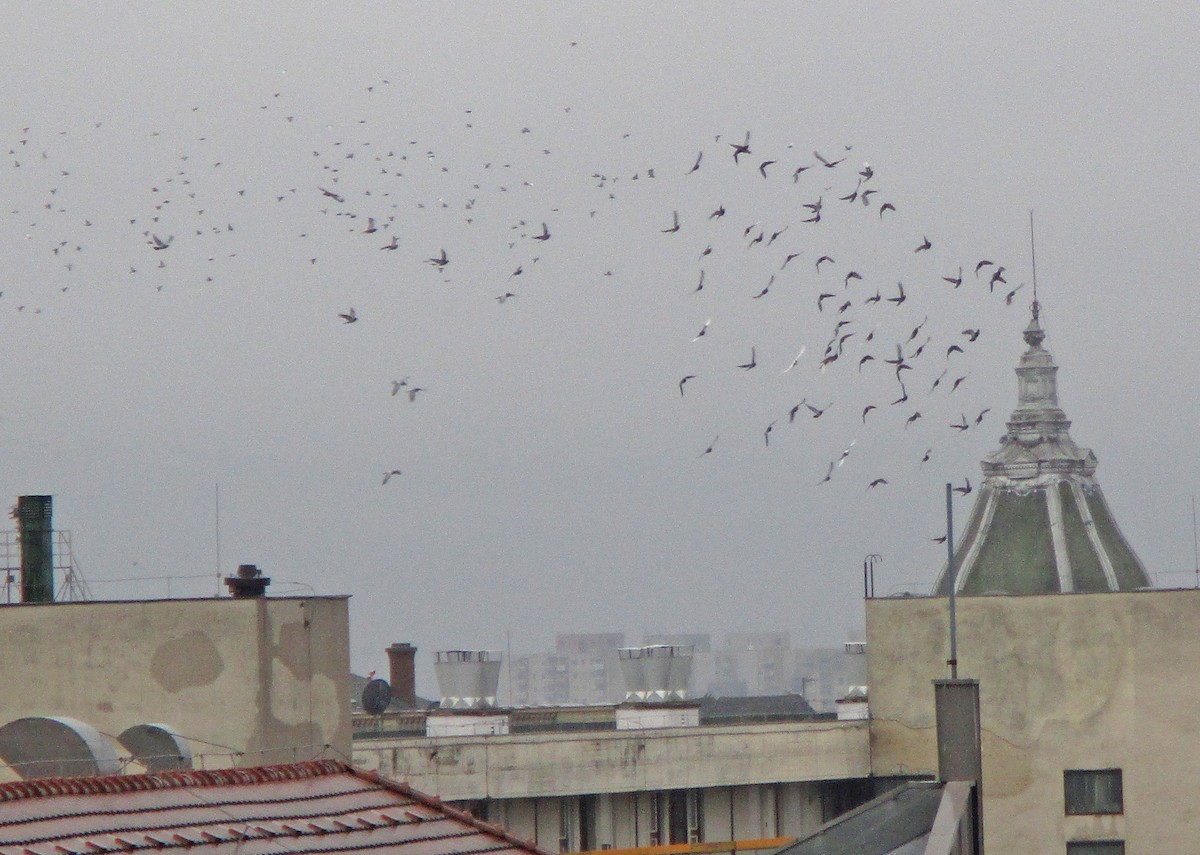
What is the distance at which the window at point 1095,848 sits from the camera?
4431cm

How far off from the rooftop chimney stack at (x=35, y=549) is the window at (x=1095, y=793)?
72.3ft

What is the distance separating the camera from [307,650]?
32812mm

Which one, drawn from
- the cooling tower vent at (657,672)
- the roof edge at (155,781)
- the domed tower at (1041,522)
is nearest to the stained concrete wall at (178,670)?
the roof edge at (155,781)

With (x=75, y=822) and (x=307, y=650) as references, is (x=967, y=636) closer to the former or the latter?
(x=307, y=650)

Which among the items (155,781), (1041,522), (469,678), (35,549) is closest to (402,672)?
(469,678)

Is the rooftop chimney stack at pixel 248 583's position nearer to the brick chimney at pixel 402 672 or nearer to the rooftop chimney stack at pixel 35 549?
the rooftop chimney stack at pixel 35 549

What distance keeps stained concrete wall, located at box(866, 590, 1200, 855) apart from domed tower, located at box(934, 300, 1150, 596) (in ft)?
86.6

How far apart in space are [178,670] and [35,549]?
4.02 m

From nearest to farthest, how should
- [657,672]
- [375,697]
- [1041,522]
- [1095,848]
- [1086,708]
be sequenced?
1. [1095,848]
2. [1086,708]
3. [375,697]
4. [657,672]
5. [1041,522]

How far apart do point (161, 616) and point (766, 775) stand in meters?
18.0

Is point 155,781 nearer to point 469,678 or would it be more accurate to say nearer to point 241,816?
point 241,816

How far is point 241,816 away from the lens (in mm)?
16484

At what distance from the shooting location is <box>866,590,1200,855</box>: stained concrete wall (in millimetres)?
44062

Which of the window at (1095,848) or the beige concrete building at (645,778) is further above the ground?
the beige concrete building at (645,778)
